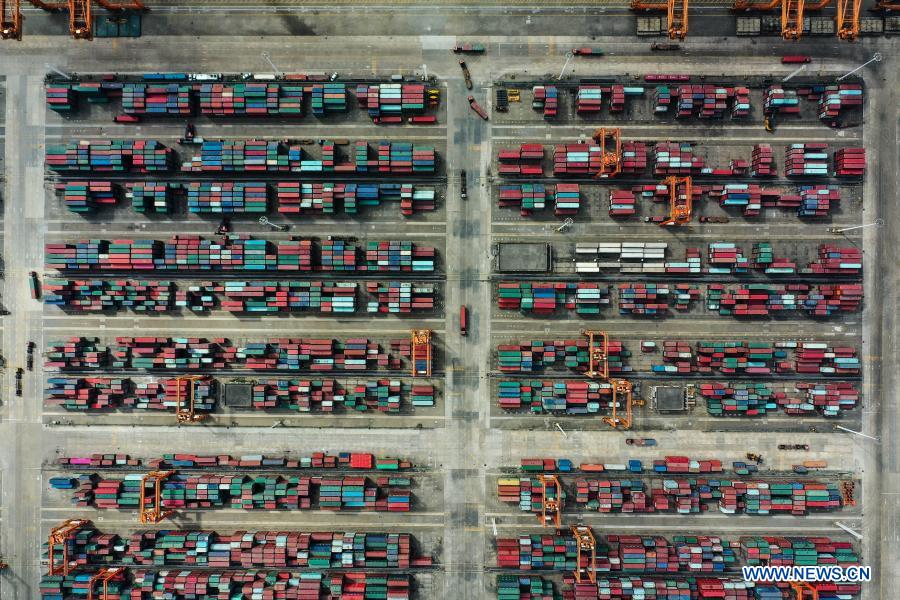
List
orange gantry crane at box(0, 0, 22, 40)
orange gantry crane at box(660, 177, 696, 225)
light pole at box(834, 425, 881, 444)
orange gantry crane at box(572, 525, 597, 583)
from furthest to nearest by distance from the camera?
1. light pole at box(834, 425, 881, 444)
2. orange gantry crane at box(572, 525, 597, 583)
3. orange gantry crane at box(660, 177, 696, 225)
4. orange gantry crane at box(0, 0, 22, 40)

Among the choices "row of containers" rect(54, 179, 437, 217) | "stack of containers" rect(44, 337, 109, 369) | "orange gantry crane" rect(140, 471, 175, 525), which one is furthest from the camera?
"stack of containers" rect(44, 337, 109, 369)

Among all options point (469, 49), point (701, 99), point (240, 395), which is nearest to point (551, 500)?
point (240, 395)

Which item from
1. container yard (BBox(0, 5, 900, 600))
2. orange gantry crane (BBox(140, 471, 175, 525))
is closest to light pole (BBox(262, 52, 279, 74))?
container yard (BBox(0, 5, 900, 600))

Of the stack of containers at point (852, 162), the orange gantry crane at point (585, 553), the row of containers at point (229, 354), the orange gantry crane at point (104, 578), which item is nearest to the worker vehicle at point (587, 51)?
the stack of containers at point (852, 162)

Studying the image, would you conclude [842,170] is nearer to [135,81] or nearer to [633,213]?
[633,213]

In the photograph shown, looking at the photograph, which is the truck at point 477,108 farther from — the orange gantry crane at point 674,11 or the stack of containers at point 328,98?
the orange gantry crane at point 674,11

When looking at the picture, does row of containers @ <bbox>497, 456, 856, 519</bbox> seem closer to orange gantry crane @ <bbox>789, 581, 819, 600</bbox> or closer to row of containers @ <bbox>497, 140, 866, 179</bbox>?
orange gantry crane @ <bbox>789, 581, 819, 600</bbox>

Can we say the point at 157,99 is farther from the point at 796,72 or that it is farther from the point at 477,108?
the point at 796,72
